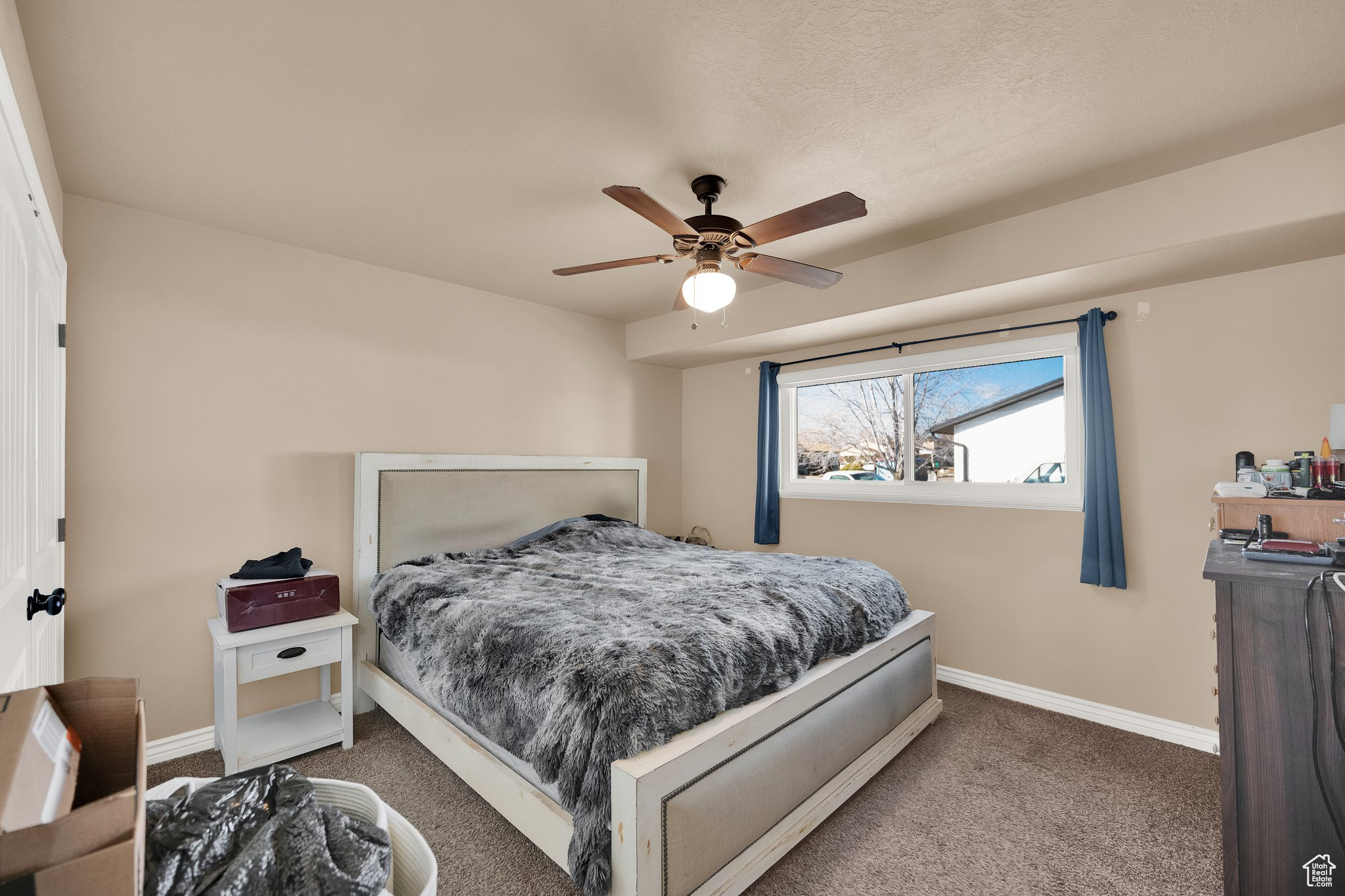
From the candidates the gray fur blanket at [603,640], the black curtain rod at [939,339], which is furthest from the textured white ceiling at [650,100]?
the gray fur blanket at [603,640]

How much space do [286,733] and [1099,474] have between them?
13.4ft

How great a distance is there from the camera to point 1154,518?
9.61ft

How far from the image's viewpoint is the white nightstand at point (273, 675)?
245 centimetres

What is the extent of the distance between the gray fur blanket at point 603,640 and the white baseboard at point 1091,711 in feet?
3.73

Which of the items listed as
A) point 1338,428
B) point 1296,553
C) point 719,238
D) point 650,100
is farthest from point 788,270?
point 1338,428

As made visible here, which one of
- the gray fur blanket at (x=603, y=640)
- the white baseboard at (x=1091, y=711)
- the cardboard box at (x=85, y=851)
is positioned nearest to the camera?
the cardboard box at (x=85, y=851)

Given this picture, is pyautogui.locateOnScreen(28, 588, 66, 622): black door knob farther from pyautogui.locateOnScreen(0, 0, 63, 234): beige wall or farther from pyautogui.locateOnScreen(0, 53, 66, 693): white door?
pyautogui.locateOnScreen(0, 0, 63, 234): beige wall

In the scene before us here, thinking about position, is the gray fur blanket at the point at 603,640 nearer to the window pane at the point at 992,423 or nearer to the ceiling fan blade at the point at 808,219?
the window pane at the point at 992,423

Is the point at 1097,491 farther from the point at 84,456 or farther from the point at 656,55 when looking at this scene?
the point at 84,456

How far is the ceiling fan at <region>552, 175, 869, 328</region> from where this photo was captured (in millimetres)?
1976

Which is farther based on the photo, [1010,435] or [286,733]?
[1010,435]

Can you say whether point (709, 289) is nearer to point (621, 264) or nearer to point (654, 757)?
point (621, 264)

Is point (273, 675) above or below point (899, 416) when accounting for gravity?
below

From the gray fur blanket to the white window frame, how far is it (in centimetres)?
102
